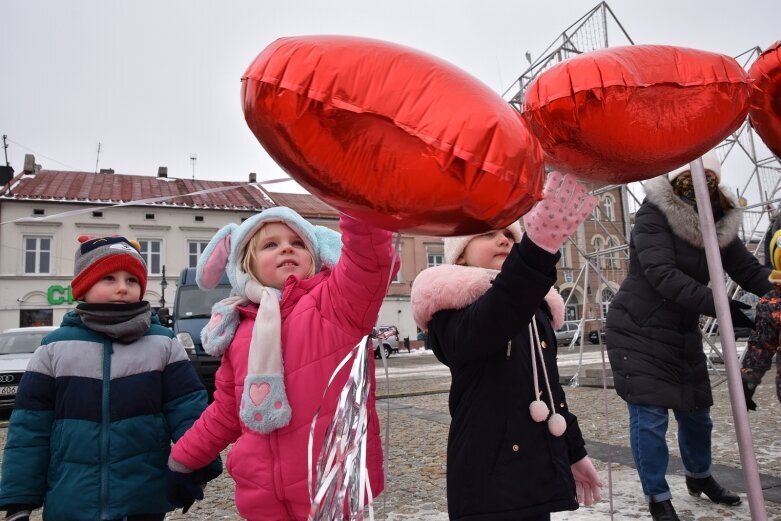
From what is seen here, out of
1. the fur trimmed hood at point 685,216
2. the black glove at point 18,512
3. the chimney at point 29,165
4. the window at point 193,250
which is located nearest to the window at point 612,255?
the fur trimmed hood at point 685,216

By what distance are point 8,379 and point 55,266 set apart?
59.9ft

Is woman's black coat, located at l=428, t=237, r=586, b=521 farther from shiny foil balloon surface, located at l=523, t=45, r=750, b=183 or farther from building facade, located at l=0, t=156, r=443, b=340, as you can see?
building facade, located at l=0, t=156, r=443, b=340

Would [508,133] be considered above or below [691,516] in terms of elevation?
above

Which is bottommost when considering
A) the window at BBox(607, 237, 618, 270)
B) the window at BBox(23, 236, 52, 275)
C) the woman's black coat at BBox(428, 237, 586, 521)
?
the woman's black coat at BBox(428, 237, 586, 521)

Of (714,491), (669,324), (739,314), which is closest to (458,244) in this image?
(739,314)

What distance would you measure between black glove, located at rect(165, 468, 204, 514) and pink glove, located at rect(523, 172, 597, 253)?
1.28 meters

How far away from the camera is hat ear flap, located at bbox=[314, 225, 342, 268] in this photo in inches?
67.8

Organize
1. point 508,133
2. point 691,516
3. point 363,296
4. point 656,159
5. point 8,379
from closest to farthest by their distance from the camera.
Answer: point 508,133 < point 656,159 < point 363,296 < point 691,516 < point 8,379

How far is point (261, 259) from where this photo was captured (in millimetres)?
1683

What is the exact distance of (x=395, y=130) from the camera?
0.75 m

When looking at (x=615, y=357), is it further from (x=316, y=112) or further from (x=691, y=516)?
(x=316, y=112)

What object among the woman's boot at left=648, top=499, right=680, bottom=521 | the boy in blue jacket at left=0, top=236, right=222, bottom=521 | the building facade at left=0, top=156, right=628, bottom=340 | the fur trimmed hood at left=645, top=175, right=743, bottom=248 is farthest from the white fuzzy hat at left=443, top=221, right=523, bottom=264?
the building facade at left=0, top=156, right=628, bottom=340

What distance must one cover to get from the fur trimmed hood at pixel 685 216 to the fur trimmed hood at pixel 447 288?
4.07 feet

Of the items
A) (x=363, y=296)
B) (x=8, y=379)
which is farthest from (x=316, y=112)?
(x=8, y=379)
